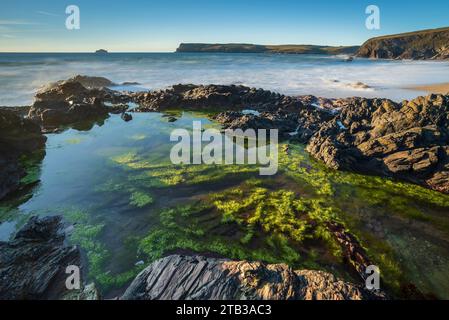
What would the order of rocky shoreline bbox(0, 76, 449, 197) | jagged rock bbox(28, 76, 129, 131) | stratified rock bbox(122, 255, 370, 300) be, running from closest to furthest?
stratified rock bbox(122, 255, 370, 300), rocky shoreline bbox(0, 76, 449, 197), jagged rock bbox(28, 76, 129, 131)

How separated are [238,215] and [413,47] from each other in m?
177

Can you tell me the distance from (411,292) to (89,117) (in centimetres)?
3222

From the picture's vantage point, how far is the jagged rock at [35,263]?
27.7ft

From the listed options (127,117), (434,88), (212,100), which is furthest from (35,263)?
(434,88)

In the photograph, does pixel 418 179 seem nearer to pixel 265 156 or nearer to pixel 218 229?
pixel 265 156

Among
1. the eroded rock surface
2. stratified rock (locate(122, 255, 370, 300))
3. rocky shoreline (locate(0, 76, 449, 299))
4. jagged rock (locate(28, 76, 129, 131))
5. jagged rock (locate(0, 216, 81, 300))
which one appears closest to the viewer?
stratified rock (locate(122, 255, 370, 300))

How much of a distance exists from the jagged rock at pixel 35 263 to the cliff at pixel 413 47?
151 meters

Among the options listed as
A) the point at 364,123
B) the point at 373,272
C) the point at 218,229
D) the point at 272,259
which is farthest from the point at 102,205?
the point at 364,123

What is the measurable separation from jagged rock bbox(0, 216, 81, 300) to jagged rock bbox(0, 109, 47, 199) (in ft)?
18.4

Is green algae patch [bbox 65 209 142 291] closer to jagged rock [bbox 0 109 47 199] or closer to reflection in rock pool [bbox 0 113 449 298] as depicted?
reflection in rock pool [bbox 0 113 449 298]

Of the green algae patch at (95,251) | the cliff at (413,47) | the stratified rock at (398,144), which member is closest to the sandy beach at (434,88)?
the stratified rock at (398,144)

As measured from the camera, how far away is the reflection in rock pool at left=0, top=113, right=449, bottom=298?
10.7 metres

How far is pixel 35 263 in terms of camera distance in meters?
9.41

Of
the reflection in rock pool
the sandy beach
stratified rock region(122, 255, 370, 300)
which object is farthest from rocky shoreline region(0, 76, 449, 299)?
the sandy beach
